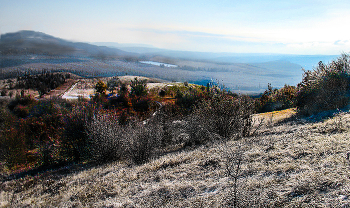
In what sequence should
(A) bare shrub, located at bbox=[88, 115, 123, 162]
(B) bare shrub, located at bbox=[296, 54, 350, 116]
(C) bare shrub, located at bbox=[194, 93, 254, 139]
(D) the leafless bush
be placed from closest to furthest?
(D) the leafless bush
(A) bare shrub, located at bbox=[88, 115, 123, 162]
(C) bare shrub, located at bbox=[194, 93, 254, 139]
(B) bare shrub, located at bbox=[296, 54, 350, 116]

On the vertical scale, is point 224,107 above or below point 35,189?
above

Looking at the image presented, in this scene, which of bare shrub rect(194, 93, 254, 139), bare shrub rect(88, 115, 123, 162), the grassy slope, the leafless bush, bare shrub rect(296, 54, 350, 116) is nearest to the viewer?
the grassy slope

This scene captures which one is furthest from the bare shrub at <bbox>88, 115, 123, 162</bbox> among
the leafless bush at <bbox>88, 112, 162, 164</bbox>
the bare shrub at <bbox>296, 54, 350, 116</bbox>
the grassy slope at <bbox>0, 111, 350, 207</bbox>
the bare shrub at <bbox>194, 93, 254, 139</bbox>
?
the bare shrub at <bbox>296, 54, 350, 116</bbox>

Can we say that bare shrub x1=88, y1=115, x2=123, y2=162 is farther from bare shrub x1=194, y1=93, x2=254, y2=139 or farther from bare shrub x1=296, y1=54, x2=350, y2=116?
bare shrub x1=296, y1=54, x2=350, y2=116

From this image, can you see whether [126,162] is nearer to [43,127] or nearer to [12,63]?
[43,127]

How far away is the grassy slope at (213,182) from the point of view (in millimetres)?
3182

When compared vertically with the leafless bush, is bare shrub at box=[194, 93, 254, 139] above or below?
above

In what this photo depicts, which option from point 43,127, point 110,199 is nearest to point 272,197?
point 110,199

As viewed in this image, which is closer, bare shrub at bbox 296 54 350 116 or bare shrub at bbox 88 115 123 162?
bare shrub at bbox 88 115 123 162

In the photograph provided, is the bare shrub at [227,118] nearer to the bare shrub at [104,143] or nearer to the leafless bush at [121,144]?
the leafless bush at [121,144]

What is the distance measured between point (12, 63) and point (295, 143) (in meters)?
97.3

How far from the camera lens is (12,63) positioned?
77438 millimetres

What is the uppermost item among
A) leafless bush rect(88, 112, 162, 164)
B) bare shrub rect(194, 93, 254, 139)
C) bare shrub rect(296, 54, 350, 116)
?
bare shrub rect(296, 54, 350, 116)

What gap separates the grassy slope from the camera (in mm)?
3182
